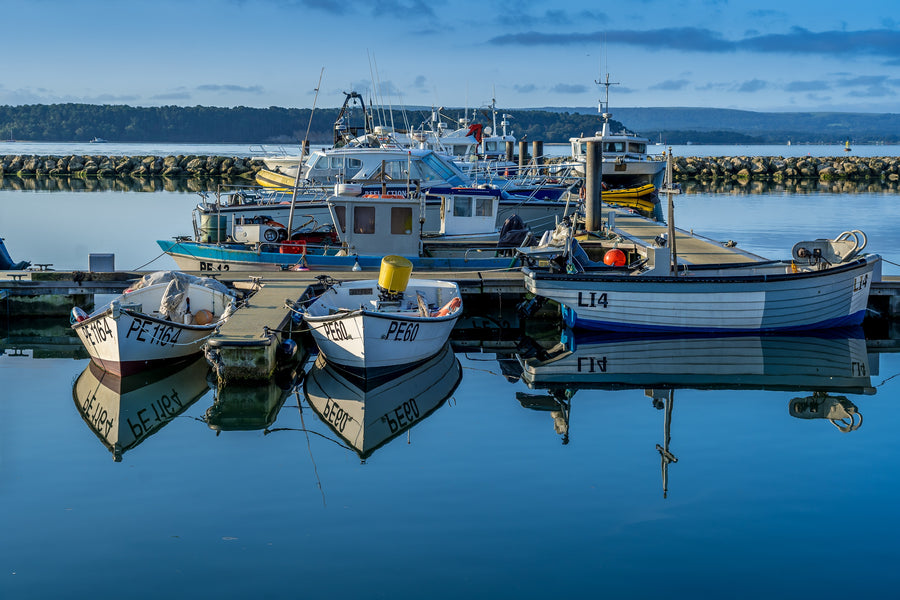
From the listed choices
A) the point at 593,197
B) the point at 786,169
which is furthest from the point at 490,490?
the point at 786,169

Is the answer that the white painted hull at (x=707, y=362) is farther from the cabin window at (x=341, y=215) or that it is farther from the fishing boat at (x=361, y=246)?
the cabin window at (x=341, y=215)

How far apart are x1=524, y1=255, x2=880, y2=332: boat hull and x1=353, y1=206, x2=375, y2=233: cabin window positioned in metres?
3.88

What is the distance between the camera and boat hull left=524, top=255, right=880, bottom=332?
15250 millimetres

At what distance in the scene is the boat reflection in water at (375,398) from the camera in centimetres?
1108

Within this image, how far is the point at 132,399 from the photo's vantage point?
12227mm

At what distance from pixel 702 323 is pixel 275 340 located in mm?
7017

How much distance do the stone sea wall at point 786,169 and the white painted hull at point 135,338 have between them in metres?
55.7

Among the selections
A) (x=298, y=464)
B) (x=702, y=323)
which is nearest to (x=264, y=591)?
(x=298, y=464)

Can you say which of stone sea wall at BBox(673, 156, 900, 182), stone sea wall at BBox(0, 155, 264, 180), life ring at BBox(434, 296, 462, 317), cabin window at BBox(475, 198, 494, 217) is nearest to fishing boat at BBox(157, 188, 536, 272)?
cabin window at BBox(475, 198, 494, 217)

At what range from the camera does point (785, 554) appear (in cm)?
778

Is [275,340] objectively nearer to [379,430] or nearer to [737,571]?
[379,430]

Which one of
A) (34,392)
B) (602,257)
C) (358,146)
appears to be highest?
(358,146)

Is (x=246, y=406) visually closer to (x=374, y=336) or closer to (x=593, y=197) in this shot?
(x=374, y=336)

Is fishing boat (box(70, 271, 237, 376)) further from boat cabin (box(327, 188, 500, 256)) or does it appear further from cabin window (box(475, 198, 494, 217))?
cabin window (box(475, 198, 494, 217))
